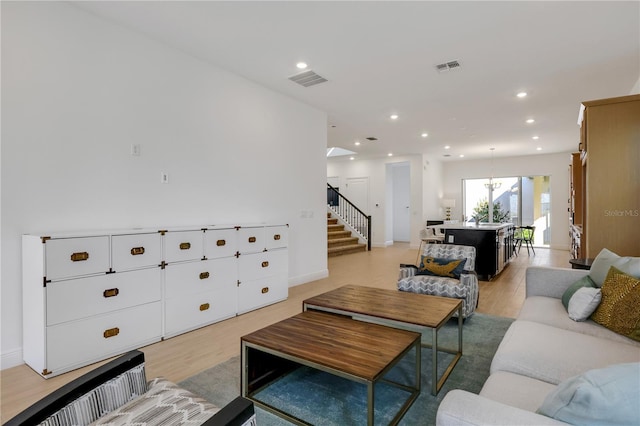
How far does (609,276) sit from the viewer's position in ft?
7.75

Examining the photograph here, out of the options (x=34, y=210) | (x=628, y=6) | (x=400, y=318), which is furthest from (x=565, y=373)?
(x=34, y=210)

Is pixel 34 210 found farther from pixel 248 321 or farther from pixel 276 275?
pixel 276 275

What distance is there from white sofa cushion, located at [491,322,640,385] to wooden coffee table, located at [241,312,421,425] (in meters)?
0.54

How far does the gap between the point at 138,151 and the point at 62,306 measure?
1600mm

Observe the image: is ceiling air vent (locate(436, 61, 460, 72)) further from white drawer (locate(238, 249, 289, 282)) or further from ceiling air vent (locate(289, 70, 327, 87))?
white drawer (locate(238, 249, 289, 282))

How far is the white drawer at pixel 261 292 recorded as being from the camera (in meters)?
4.06

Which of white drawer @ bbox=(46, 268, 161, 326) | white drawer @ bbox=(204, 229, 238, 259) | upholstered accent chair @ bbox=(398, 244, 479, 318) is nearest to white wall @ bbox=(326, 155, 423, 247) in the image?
upholstered accent chair @ bbox=(398, 244, 479, 318)

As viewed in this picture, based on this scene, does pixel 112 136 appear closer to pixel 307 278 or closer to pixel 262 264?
pixel 262 264

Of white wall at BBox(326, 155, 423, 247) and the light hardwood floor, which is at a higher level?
white wall at BBox(326, 155, 423, 247)

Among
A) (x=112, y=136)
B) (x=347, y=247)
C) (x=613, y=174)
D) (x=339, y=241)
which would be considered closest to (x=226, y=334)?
(x=112, y=136)

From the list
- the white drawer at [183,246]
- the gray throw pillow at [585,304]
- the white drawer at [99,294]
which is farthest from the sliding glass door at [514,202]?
the white drawer at [99,294]

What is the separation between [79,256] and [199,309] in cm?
131

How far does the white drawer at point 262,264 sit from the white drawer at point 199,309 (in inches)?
9.0

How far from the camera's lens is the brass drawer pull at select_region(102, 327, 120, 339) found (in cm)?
282
